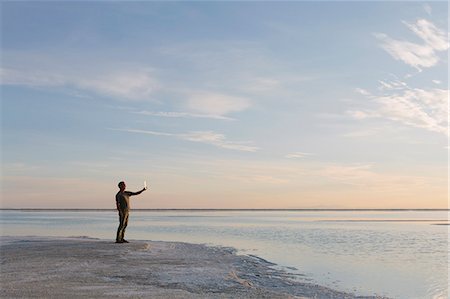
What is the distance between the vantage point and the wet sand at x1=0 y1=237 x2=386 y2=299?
38.9 ft

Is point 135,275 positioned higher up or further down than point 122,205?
further down

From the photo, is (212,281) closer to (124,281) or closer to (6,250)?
(124,281)

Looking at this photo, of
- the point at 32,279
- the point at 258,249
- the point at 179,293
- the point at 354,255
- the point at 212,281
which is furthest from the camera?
the point at 258,249

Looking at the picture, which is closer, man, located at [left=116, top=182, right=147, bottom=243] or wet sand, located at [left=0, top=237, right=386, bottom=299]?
wet sand, located at [left=0, top=237, right=386, bottom=299]

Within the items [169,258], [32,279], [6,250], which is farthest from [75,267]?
[6,250]

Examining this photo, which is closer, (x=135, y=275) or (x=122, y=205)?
(x=135, y=275)

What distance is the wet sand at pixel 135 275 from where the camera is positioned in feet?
38.9

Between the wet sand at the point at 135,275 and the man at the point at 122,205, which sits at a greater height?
the man at the point at 122,205

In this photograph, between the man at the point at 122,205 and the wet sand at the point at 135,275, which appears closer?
the wet sand at the point at 135,275

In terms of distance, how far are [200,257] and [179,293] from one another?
871 centimetres

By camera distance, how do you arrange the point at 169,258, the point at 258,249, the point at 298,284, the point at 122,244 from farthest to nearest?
1. the point at 258,249
2. the point at 122,244
3. the point at 169,258
4. the point at 298,284

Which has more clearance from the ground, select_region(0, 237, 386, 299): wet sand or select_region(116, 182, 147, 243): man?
select_region(116, 182, 147, 243): man

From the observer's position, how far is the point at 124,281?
1328 cm

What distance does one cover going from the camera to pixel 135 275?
14.4 meters
